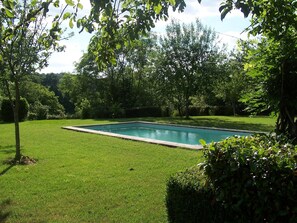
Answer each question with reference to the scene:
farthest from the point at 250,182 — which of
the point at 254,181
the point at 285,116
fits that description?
the point at 285,116

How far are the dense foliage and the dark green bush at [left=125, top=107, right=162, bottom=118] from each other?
956 inches

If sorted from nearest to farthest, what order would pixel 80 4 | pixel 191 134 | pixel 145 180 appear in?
pixel 80 4
pixel 145 180
pixel 191 134

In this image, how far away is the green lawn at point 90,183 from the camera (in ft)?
14.1

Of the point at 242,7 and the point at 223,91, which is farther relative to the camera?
the point at 223,91

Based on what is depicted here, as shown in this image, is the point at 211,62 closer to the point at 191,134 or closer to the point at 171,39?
the point at 171,39

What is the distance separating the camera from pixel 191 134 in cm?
1648

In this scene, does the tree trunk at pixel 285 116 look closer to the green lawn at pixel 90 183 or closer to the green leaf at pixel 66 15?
the green lawn at pixel 90 183

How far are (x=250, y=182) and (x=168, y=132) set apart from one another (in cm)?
1499

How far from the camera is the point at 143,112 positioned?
27750 millimetres

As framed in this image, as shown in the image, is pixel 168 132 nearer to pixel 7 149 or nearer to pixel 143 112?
pixel 7 149

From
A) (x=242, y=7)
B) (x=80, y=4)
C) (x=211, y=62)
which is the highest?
(x=211, y=62)

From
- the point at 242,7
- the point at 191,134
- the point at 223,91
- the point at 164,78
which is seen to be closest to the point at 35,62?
the point at 242,7

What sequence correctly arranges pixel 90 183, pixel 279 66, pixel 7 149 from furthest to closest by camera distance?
pixel 7 149, pixel 90 183, pixel 279 66

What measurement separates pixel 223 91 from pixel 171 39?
746 cm
